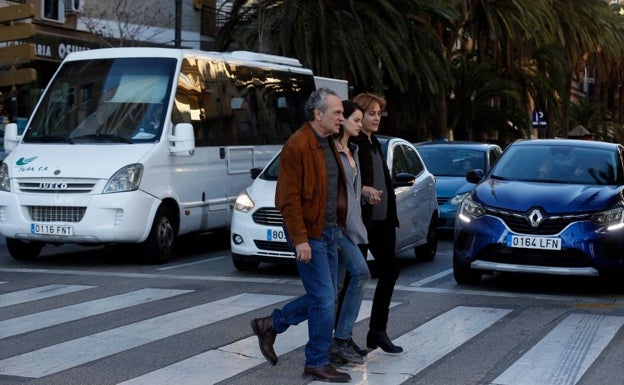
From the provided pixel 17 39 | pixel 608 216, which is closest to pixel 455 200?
Result: pixel 608 216

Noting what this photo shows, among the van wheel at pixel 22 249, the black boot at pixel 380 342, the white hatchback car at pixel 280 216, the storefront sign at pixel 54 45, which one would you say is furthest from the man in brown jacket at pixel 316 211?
the storefront sign at pixel 54 45

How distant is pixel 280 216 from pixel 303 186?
5.32m

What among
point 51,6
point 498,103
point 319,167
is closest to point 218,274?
point 319,167

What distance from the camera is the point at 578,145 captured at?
1263 cm

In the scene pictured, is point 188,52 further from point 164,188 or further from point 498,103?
point 498,103

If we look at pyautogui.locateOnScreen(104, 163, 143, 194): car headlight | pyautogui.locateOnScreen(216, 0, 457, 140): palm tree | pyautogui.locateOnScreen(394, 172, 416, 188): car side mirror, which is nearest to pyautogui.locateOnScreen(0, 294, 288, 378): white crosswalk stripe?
pyautogui.locateOnScreen(394, 172, 416, 188): car side mirror

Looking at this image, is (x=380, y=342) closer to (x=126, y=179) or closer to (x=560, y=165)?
(x=560, y=165)

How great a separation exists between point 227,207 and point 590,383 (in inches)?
349

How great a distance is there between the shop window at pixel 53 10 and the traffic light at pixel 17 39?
52.2 feet

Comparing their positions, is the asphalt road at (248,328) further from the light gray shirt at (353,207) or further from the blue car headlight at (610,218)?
the light gray shirt at (353,207)

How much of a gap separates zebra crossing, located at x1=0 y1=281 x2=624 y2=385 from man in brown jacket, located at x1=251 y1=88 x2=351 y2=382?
0.37 m

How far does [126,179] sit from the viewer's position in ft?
42.4

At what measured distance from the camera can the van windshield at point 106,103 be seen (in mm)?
13656

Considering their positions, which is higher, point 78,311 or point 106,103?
point 106,103
